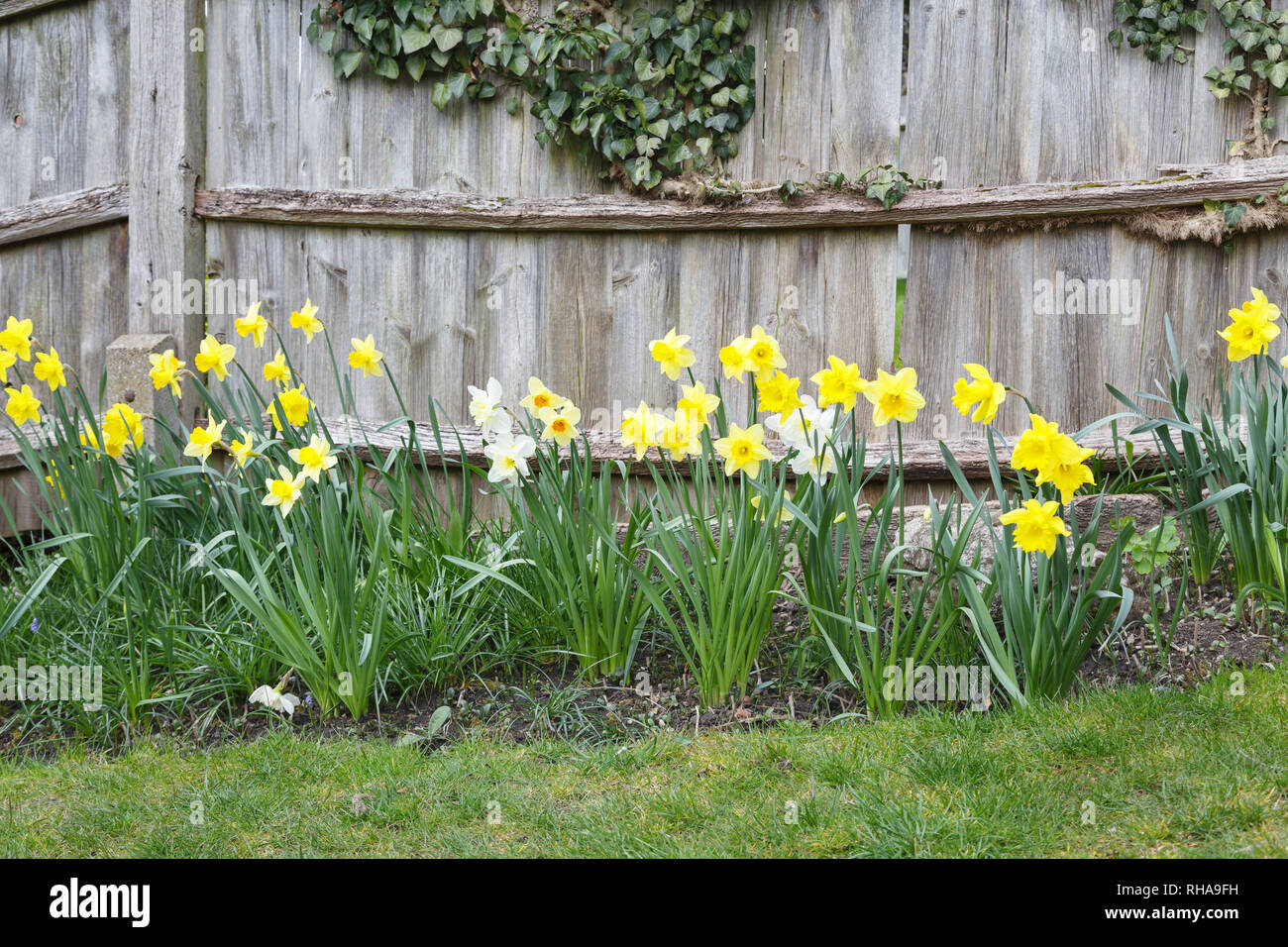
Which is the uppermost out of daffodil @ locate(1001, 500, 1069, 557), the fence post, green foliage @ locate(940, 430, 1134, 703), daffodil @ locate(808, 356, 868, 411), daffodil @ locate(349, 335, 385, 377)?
the fence post

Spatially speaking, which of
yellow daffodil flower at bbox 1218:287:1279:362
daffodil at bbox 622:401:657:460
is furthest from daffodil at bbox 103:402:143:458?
yellow daffodil flower at bbox 1218:287:1279:362

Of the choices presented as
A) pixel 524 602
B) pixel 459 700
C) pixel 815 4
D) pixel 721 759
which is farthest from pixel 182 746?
pixel 815 4

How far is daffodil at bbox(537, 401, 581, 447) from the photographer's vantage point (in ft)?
8.63

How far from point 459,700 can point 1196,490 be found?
2.09 metres

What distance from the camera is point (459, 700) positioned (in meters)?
2.59

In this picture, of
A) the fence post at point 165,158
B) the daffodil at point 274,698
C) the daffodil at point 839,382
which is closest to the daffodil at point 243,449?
the daffodil at point 274,698

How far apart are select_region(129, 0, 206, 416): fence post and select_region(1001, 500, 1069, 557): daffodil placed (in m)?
3.54

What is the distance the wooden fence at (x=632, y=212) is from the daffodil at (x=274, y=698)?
1.88 metres

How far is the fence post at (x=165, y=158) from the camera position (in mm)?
4180

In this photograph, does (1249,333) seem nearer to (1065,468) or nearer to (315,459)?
(1065,468)

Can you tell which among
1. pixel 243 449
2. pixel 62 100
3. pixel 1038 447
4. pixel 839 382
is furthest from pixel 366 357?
pixel 62 100

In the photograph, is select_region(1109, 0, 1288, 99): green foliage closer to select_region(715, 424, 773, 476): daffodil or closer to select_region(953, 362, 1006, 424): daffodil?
select_region(953, 362, 1006, 424): daffodil

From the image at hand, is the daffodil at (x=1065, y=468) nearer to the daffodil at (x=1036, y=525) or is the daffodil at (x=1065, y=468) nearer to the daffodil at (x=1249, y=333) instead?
the daffodil at (x=1036, y=525)

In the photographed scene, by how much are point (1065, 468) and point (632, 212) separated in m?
2.29
